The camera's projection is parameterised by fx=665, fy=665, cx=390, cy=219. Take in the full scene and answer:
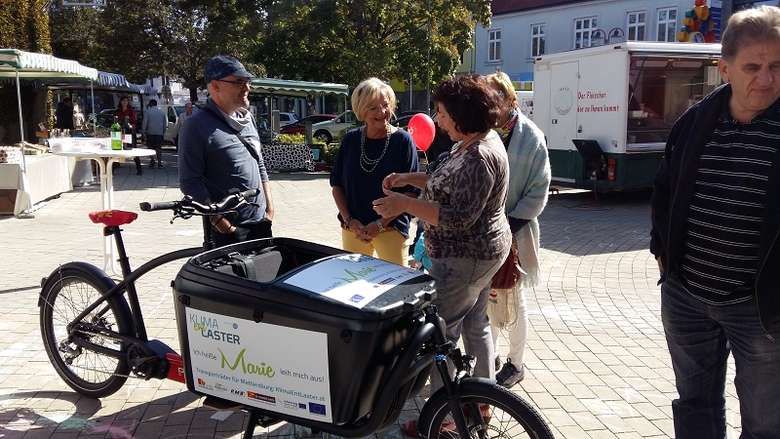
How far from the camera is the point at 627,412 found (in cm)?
362

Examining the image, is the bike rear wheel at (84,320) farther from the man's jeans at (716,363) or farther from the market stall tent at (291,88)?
the market stall tent at (291,88)

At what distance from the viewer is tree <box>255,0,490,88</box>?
18.8 meters

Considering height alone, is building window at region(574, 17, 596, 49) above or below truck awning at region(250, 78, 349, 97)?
above

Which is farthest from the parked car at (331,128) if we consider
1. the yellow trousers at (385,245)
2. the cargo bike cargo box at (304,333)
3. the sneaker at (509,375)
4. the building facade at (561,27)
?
the cargo bike cargo box at (304,333)

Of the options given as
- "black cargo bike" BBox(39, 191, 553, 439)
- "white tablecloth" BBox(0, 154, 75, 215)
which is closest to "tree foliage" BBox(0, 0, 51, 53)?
"white tablecloth" BBox(0, 154, 75, 215)

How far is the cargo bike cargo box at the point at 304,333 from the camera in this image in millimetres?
2330

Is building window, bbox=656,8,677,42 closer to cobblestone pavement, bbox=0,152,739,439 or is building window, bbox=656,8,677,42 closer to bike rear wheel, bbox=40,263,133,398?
cobblestone pavement, bbox=0,152,739,439

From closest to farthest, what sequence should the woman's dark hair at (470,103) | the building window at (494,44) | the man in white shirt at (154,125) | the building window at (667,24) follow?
the woman's dark hair at (470,103)
the man in white shirt at (154,125)
the building window at (667,24)
the building window at (494,44)

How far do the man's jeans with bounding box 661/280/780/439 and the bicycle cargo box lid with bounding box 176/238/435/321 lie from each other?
96 centimetres

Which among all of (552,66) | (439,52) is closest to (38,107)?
(439,52)

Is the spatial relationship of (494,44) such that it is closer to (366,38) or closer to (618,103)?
(366,38)

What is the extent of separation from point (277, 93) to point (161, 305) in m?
12.9

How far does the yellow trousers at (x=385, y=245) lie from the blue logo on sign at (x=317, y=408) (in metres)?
1.63

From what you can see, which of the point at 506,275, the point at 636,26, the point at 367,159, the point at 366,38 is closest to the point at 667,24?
the point at 636,26
